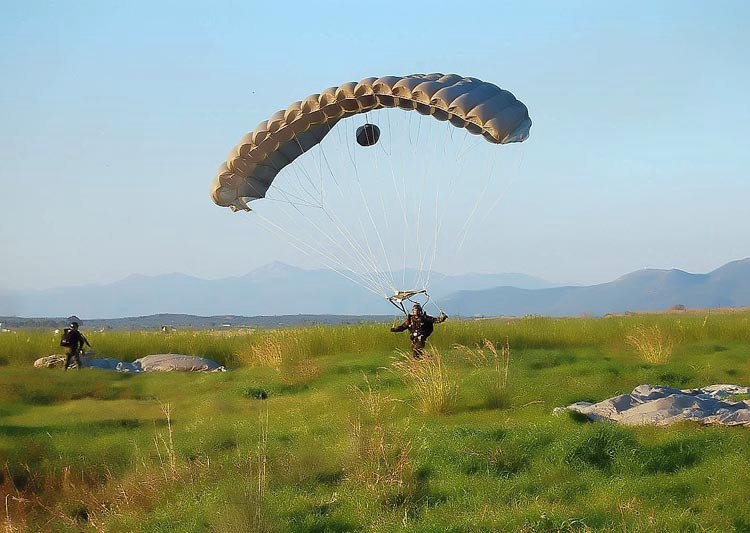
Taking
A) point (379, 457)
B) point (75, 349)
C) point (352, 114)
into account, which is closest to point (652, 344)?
point (352, 114)

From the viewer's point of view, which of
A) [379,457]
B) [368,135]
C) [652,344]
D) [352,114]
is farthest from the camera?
[652,344]

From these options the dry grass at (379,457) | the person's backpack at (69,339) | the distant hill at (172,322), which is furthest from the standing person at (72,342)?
the distant hill at (172,322)

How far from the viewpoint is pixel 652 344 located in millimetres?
20172

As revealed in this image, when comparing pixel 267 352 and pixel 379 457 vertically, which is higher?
pixel 267 352

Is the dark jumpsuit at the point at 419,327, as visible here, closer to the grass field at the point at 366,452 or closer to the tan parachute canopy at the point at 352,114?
the grass field at the point at 366,452

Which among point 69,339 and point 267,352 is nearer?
point 69,339

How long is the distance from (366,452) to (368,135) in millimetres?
8525

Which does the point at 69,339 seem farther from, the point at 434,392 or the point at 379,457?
the point at 379,457

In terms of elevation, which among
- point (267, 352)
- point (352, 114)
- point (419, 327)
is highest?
point (352, 114)

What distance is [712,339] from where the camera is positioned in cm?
2395

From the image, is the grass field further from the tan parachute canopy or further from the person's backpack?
the tan parachute canopy

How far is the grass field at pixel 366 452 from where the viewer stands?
875cm

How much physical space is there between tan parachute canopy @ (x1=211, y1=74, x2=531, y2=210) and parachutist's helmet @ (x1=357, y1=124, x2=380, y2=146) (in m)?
0.63

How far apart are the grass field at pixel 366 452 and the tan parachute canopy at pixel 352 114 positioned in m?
4.03
